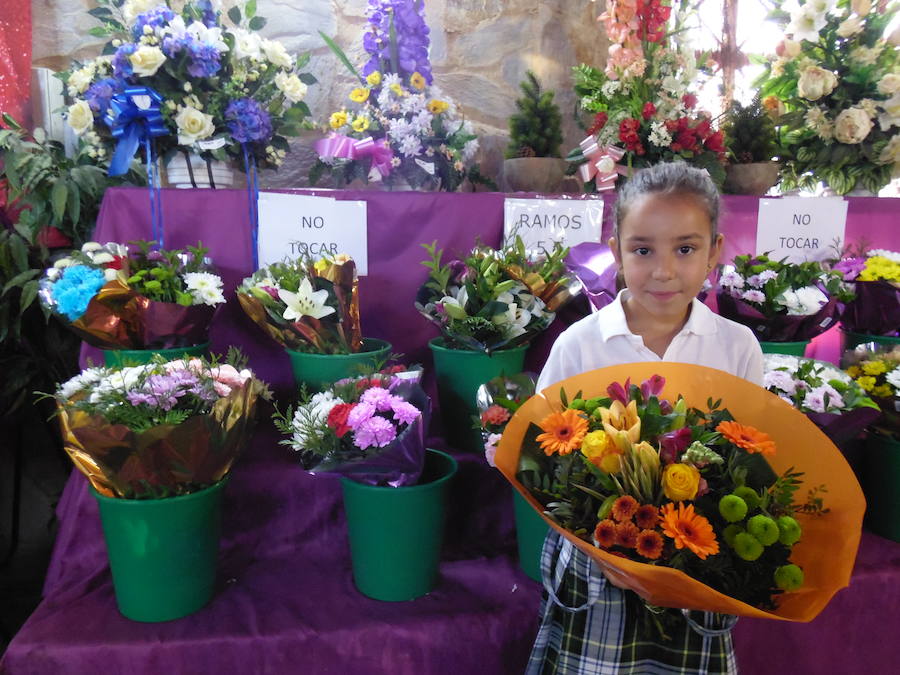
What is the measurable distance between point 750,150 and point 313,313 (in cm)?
133

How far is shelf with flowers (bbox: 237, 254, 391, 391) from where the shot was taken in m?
1.27

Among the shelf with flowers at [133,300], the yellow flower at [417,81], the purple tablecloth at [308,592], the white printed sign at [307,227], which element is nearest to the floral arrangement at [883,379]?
the purple tablecloth at [308,592]

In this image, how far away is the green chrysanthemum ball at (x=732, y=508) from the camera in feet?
2.22

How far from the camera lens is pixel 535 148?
5.85 feet

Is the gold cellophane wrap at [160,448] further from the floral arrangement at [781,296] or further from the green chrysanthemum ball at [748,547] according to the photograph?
the floral arrangement at [781,296]

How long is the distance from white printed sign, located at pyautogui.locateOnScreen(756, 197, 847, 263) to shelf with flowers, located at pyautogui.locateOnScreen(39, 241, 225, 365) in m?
1.39

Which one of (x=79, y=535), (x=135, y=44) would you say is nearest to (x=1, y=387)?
(x=79, y=535)

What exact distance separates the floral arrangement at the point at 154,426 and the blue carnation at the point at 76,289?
22 cm

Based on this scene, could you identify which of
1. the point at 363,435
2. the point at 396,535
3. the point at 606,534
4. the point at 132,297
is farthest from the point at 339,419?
the point at 132,297

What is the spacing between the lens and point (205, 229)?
58.7 inches

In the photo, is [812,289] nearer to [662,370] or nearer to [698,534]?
[662,370]

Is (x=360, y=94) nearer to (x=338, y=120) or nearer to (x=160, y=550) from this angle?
(x=338, y=120)

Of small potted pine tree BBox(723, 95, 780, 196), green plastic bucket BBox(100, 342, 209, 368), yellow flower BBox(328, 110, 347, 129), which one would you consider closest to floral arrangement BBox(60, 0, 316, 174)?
yellow flower BBox(328, 110, 347, 129)

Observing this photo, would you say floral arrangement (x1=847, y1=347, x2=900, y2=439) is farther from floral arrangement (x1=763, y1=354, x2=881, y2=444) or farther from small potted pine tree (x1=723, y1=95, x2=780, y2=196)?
small potted pine tree (x1=723, y1=95, x2=780, y2=196)
